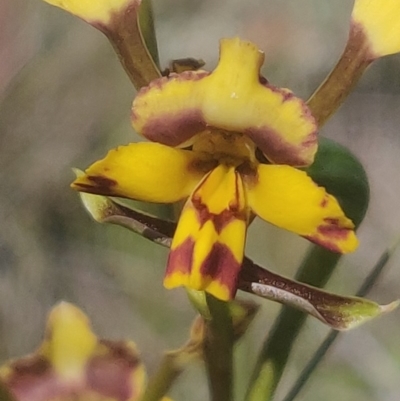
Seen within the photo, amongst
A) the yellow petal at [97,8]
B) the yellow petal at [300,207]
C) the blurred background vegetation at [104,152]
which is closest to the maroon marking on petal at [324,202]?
the yellow petal at [300,207]

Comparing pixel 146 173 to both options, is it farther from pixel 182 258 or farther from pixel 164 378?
pixel 164 378

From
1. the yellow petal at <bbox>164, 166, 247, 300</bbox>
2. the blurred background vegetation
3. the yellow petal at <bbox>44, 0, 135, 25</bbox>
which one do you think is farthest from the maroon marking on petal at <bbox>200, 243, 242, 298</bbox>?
the blurred background vegetation

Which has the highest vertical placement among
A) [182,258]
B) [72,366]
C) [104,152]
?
[182,258]

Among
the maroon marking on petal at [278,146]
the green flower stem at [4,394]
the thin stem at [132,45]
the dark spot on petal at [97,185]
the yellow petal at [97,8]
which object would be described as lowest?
the green flower stem at [4,394]

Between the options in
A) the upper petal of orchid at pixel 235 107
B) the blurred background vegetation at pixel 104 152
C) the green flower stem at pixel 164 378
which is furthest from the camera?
the blurred background vegetation at pixel 104 152

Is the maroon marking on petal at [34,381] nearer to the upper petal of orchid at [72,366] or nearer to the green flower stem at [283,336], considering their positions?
the upper petal of orchid at [72,366]

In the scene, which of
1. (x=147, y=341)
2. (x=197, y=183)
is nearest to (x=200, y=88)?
(x=197, y=183)

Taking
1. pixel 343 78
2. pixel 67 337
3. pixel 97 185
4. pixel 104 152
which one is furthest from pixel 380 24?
pixel 104 152
